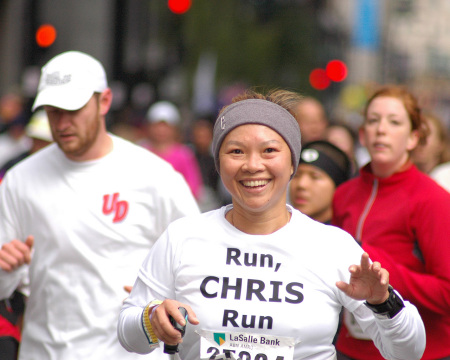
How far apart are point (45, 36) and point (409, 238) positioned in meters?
22.8

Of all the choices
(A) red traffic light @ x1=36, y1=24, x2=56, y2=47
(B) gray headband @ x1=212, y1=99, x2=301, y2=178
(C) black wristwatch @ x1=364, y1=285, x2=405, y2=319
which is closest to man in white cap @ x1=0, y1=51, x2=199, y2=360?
(B) gray headband @ x1=212, y1=99, x2=301, y2=178

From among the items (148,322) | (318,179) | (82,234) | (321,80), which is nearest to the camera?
(148,322)

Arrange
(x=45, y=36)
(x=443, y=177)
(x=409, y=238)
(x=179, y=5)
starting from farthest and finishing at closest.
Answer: (x=179, y=5) < (x=45, y=36) < (x=443, y=177) < (x=409, y=238)

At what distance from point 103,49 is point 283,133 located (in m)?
24.9

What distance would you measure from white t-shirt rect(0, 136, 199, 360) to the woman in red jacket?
1.02m

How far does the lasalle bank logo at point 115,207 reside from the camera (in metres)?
4.73

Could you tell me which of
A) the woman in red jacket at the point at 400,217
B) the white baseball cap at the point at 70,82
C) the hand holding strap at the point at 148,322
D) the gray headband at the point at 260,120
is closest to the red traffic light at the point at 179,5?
the white baseball cap at the point at 70,82

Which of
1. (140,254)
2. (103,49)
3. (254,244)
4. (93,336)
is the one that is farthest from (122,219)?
(103,49)

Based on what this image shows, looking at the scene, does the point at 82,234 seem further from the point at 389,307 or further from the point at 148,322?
the point at 389,307

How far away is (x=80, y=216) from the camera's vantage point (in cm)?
468

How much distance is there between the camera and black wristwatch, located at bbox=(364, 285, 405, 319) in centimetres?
314

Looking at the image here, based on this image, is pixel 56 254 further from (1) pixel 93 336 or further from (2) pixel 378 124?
(2) pixel 378 124

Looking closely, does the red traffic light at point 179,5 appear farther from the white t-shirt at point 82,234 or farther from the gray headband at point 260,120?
the gray headband at point 260,120

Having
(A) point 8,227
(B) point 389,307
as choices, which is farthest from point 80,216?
(B) point 389,307
